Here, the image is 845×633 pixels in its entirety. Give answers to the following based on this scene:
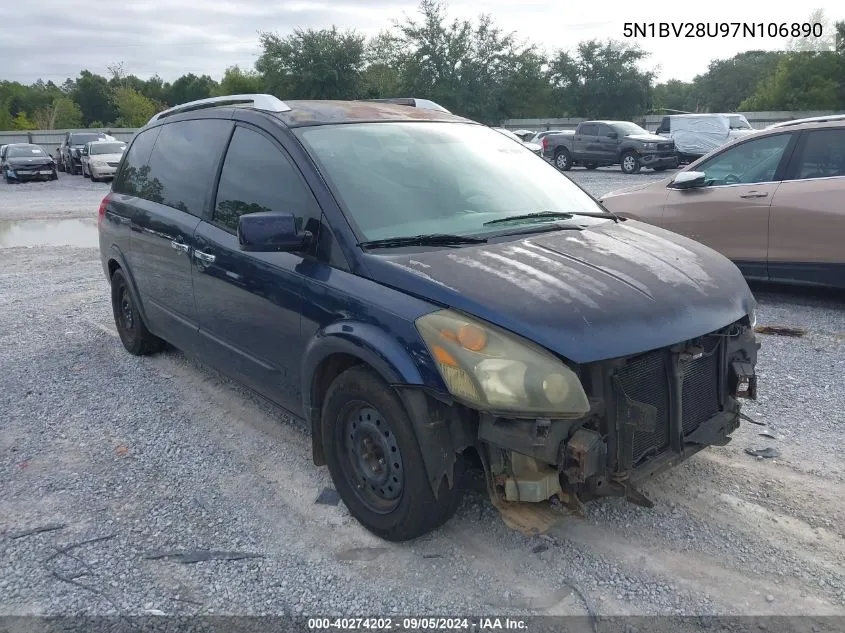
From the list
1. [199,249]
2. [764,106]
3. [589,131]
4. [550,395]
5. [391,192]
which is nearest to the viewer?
[550,395]

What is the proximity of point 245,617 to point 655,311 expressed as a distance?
1992 millimetres

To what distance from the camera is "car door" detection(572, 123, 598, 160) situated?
89.6ft

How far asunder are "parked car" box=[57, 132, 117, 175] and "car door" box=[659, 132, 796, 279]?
2858 centimetres

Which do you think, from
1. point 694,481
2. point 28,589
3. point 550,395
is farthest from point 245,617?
point 694,481

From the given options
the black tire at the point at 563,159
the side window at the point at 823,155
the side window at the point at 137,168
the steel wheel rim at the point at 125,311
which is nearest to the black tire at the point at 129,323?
the steel wheel rim at the point at 125,311

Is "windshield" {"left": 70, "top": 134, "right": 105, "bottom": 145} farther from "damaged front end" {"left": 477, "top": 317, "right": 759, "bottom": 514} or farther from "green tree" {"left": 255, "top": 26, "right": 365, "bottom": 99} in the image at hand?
"damaged front end" {"left": 477, "top": 317, "right": 759, "bottom": 514}

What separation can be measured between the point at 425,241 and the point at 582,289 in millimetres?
791

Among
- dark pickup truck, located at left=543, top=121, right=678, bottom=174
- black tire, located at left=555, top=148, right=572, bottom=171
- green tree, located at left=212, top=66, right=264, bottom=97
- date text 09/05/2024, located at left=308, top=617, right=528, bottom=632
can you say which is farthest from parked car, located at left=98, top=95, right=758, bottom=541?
green tree, located at left=212, top=66, right=264, bottom=97

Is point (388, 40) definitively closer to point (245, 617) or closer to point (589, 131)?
point (589, 131)

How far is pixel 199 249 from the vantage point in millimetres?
4316

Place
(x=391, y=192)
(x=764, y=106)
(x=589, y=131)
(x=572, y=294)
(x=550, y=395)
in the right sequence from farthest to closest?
(x=764, y=106) → (x=589, y=131) → (x=391, y=192) → (x=572, y=294) → (x=550, y=395)

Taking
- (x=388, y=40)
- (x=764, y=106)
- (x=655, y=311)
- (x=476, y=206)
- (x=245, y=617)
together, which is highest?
(x=388, y=40)

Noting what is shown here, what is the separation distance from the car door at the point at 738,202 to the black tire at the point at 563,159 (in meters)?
21.5

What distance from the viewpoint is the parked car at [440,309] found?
2811 millimetres
